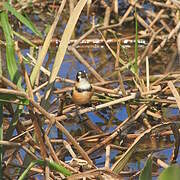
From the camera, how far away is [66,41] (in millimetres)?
3008

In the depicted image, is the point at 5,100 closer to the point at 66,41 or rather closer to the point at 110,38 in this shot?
the point at 66,41

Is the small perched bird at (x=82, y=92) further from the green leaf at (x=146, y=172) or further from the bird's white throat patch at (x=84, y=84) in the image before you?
the green leaf at (x=146, y=172)

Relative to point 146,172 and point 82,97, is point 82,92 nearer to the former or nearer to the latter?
point 82,97

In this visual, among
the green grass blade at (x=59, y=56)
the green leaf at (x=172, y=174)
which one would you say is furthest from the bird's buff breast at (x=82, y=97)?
the green leaf at (x=172, y=174)

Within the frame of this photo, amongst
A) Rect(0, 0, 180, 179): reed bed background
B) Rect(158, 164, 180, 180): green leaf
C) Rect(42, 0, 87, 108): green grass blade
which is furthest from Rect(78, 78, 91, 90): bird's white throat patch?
Rect(158, 164, 180, 180): green leaf

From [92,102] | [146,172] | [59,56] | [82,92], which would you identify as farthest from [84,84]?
[146,172]

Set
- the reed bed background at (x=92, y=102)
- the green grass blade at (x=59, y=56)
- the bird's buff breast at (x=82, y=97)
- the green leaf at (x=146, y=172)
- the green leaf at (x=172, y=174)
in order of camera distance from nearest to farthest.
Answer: the green leaf at (x=172, y=174) → the green leaf at (x=146, y=172) → the reed bed background at (x=92, y=102) → the green grass blade at (x=59, y=56) → the bird's buff breast at (x=82, y=97)

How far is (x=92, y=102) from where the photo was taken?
3826mm

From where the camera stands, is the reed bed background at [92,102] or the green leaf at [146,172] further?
the reed bed background at [92,102]

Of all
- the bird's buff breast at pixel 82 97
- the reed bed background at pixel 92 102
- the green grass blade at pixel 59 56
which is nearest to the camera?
the reed bed background at pixel 92 102

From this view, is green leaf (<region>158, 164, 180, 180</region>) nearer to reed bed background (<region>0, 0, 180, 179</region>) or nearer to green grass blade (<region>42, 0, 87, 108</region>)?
reed bed background (<region>0, 0, 180, 179</region>)

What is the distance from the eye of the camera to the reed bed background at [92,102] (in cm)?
267

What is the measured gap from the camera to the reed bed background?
2668 millimetres

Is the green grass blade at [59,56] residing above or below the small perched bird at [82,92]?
above
